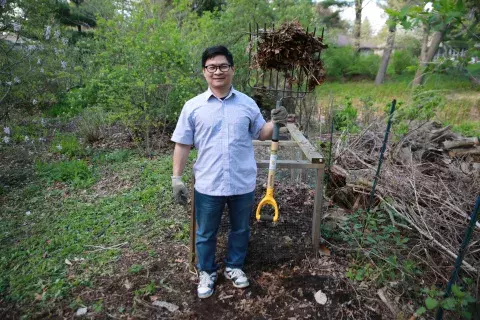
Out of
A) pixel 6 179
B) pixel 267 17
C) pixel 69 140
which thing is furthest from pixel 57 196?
pixel 267 17

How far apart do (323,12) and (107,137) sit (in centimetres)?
2254

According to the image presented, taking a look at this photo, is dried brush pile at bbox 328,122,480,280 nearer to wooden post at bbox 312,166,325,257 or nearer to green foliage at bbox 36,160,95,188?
wooden post at bbox 312,166,325,257

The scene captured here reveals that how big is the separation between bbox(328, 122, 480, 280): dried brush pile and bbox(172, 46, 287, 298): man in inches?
51.7

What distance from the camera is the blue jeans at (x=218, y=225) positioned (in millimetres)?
2426

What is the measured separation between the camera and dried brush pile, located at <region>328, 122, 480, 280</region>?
8.04 feet

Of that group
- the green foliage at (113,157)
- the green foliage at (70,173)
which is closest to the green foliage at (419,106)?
the green foliage at (70,173)

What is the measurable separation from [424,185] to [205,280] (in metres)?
2.02

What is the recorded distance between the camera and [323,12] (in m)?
24.8

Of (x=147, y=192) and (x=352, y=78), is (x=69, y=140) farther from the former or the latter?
(x=352, y=78)

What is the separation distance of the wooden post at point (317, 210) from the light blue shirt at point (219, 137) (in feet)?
2.11

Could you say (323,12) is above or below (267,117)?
above

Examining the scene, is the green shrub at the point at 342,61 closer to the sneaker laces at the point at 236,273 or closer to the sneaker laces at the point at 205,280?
the sneaker laces at the point at 236,273

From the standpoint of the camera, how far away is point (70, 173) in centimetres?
493

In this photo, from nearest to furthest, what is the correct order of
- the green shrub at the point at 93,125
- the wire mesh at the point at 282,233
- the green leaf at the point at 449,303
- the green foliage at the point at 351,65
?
the green leaf at the point at 449,303 < the wire mesh at the point at 282,233 < the green shrub at the point at 93,125 < the green foliage at the point at 351,65
